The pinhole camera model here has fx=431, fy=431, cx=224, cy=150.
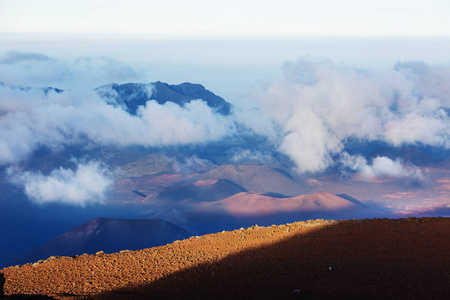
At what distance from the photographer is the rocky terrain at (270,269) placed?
1588 centimetres

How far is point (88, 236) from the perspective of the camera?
5536 inches

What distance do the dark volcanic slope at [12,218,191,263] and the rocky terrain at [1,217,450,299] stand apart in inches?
4503

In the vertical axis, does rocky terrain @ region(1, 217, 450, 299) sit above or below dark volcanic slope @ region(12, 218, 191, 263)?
above

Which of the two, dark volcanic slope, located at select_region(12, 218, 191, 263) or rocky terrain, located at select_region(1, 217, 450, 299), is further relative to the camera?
dark volcanic slope, located at select_region(12, 218, 191, 263)

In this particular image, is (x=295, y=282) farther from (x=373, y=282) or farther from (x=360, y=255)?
(x=360, y=255)

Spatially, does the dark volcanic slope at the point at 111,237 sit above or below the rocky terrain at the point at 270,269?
below

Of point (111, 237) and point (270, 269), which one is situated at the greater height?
point (270, 269)

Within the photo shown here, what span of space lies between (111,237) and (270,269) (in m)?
→ 129

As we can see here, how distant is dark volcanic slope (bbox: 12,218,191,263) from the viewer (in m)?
135

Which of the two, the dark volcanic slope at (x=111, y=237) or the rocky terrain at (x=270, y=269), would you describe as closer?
the rocky terrain at (x=270, y=269)

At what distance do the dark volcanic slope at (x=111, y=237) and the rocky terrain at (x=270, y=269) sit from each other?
114 metres

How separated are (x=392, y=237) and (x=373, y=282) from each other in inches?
275

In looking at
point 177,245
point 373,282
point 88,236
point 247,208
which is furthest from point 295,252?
point 247,208

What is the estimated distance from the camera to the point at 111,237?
5497 inches
